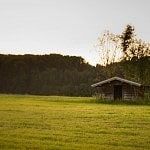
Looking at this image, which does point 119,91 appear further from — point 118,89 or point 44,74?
point 44,74

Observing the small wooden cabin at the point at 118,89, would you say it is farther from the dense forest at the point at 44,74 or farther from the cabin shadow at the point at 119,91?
the dense forest at the point at 44,74

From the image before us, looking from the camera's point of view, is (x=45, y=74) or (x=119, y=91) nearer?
(x=119, y=91)

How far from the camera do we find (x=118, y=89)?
7400 cm

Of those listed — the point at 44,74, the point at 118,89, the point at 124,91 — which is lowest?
the point at 124,91

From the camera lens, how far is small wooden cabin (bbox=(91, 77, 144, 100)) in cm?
7181

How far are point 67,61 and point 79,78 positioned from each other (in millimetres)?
22925

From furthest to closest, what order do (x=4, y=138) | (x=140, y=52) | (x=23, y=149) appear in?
(x=140, y=52), (x=4, y=138), (x=23, y=149)

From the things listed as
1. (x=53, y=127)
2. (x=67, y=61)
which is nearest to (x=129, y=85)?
(x=53, y=127)

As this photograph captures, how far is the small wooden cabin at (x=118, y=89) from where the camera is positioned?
71812 mm

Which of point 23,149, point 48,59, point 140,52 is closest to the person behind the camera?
point 23,149

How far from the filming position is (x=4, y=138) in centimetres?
2002

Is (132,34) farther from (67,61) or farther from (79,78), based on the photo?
(67,61)

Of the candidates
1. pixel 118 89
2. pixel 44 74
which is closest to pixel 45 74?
pixel 44 74

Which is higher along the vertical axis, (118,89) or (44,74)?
(44,74)
